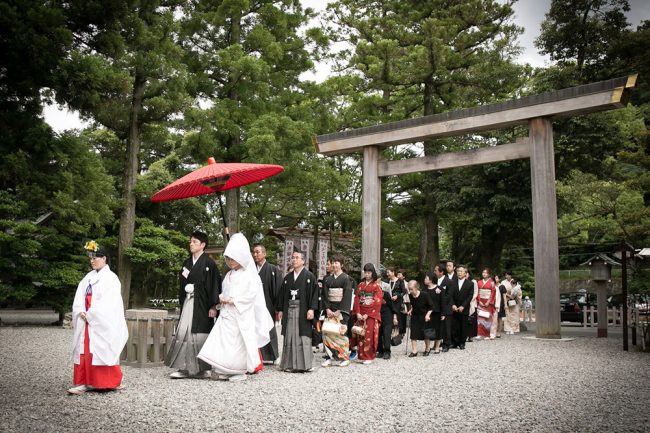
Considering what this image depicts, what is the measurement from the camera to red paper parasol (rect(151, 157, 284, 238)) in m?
7.14

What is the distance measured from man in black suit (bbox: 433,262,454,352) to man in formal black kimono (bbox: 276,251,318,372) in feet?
10.8

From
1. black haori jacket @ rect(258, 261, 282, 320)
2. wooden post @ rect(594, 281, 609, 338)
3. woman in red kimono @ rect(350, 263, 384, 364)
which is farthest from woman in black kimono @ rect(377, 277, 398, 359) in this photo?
wooden post @ rect(594, 281, 609, 338)

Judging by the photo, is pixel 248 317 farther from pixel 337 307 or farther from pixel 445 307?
pixel 445 307

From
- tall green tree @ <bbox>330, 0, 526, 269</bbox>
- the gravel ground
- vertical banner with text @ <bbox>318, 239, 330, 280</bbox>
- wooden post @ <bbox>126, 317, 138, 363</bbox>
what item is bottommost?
the gravel ground

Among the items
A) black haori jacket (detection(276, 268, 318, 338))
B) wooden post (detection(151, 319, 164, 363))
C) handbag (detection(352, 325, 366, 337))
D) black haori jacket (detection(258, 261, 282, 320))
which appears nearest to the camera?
black haori jacket (detection(276, 268, 318, 338))

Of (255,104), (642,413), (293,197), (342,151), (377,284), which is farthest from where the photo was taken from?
(293,197)

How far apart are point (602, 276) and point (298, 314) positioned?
971 cm

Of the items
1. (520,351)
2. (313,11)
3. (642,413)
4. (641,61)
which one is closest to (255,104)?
(313,11)

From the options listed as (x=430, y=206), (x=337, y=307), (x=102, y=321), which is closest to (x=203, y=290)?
(x=102, y=321)

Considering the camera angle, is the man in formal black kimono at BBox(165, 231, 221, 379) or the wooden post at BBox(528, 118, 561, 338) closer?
the man in formal black kimono at BBox(165, 231, 221, 379)

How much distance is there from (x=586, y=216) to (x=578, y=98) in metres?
12.5

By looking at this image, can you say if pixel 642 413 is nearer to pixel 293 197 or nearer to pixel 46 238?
pixel 46 238

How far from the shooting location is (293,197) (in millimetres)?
23391

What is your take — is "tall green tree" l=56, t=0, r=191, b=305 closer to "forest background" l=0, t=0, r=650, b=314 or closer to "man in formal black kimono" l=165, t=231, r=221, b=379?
"forest background" l=0, t=0, r=650, b=314
